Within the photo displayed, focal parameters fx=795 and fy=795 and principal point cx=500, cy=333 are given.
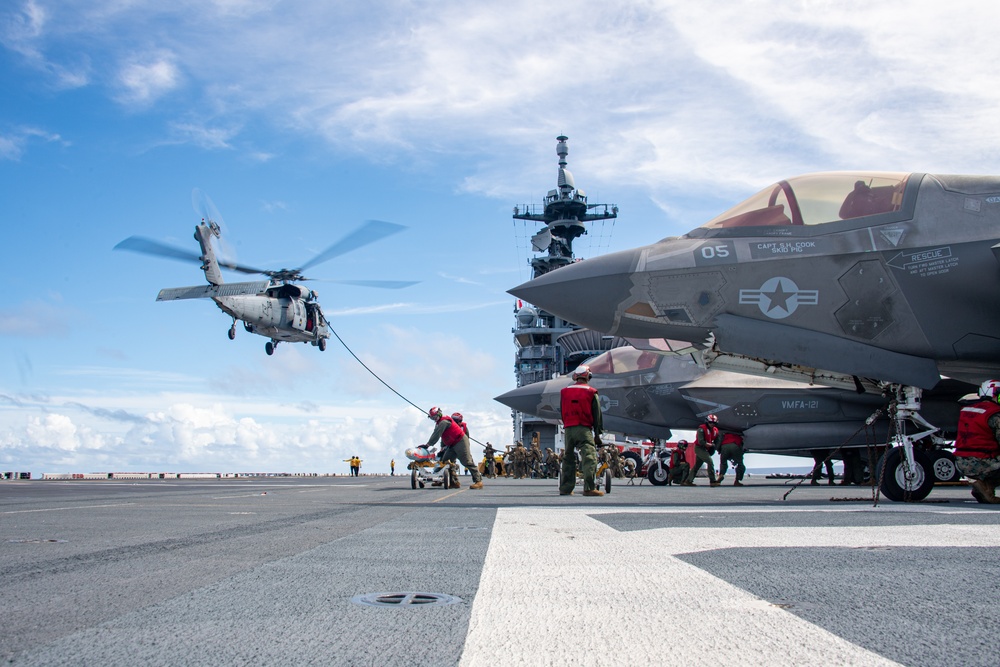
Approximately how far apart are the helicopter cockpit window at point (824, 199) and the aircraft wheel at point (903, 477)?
9.88ft

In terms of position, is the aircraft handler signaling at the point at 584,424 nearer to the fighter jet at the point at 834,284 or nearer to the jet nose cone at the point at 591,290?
the jet nose cone at the point at 591,290

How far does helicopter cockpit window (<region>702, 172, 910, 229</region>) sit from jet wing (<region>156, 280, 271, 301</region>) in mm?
21658

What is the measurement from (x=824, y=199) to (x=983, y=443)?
3.51m

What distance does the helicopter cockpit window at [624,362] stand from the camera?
21186mm

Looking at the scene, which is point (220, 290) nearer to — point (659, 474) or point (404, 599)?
point (659, 474)

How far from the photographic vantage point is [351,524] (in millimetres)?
5770

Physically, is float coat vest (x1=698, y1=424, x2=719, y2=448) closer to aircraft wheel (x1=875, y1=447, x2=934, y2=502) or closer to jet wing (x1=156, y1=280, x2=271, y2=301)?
aircraft wheel (x1=875, y1=447, x2=934, y2=502)

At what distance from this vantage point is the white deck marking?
1781 millimetres

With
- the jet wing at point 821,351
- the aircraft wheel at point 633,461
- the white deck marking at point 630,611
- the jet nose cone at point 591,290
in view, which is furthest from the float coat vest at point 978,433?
the aircraft wheel at point 633,461

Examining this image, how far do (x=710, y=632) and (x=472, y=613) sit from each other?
2.17 ft

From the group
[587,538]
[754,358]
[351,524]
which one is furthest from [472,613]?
[754,358]

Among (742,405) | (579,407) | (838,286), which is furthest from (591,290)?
(742,405)

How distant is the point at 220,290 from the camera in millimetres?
28422

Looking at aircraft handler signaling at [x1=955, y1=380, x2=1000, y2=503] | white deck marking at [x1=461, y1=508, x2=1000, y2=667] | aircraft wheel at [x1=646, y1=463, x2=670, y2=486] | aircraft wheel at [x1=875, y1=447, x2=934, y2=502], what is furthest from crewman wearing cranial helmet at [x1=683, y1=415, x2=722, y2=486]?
white deck marking at [x1=461, y1=508, x2=1000, y2=667]
